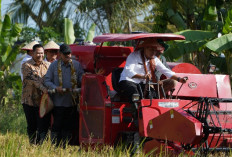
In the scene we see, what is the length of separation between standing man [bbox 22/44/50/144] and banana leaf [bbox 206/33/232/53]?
16.5 feet

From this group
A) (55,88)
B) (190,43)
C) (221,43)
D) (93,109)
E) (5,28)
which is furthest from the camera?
(5,28)

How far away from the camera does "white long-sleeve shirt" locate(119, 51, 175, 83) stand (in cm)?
898

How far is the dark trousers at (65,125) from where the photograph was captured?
10094 millimetres

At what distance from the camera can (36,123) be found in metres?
10.6

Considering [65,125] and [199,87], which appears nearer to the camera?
[199,87]

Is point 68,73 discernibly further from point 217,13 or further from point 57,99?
point 217,13

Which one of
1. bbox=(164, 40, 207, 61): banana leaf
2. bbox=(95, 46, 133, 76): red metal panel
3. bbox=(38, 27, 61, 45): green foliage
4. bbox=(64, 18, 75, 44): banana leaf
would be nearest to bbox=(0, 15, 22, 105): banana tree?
bbox=(64, 18, 75, 44): banana leaf

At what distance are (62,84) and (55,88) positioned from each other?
10.3 inches

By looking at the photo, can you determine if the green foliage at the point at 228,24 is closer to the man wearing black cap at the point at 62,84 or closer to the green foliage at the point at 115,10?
the man wearing black cap at the point at 62,84

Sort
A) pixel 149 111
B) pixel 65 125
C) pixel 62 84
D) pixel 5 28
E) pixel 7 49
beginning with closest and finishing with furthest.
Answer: pixel 149 111, pixel 62 84, pixel 65 125, pixel 5 28, pixel 7 49

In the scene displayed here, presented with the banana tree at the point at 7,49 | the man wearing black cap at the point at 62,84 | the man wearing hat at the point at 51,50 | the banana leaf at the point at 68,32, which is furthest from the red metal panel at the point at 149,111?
the banana leaf at the point at 68,32

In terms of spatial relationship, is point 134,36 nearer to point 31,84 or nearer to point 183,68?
point 183,68

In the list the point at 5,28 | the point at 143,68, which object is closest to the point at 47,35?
the point at 5,28

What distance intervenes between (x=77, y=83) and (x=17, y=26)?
752cm
